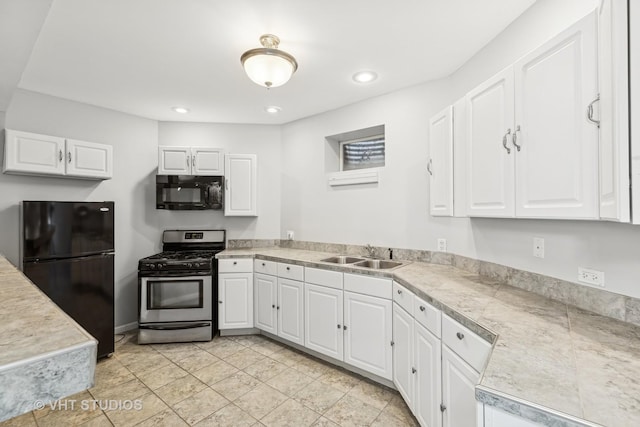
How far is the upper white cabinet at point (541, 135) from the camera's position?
3.65 ft

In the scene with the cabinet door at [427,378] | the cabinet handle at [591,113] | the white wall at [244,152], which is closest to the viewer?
the cabinet handle at [591,113]

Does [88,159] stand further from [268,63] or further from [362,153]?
[362,153]

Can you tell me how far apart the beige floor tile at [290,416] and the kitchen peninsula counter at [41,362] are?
5.27 feet

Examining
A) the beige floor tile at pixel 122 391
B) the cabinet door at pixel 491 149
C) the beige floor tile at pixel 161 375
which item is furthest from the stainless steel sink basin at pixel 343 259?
the beige floor tile at pixel 122 391

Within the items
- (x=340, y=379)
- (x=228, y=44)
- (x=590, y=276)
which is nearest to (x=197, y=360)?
(x=340, y=379)

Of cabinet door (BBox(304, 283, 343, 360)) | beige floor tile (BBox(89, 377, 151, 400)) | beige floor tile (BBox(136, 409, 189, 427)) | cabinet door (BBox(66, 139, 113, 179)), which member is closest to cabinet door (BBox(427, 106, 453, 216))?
cabinet door (BBox(304, 283, 343, 360))

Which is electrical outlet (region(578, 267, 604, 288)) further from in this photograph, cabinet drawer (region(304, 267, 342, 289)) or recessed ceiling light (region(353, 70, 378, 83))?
recessed ceiling light (region(353, 70, 378, 83))

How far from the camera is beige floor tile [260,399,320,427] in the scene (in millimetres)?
1897

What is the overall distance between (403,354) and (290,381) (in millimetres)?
1001

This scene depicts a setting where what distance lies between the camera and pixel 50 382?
60cm

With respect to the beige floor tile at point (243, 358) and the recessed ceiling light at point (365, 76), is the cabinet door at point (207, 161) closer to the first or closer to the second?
the recessed ceiling light at point (365, 76)

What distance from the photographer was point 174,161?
343cm

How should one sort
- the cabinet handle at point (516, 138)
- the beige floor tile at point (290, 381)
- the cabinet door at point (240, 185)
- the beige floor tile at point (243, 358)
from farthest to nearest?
the cabinet door at point (240, 185) < the beige floor tile at point (243, 358) < the beige floor tile at point (290, 381) < the cabinet handle at point (516, 138)

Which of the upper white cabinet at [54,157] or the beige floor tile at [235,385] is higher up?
the upper white cabinet at [54,157]
